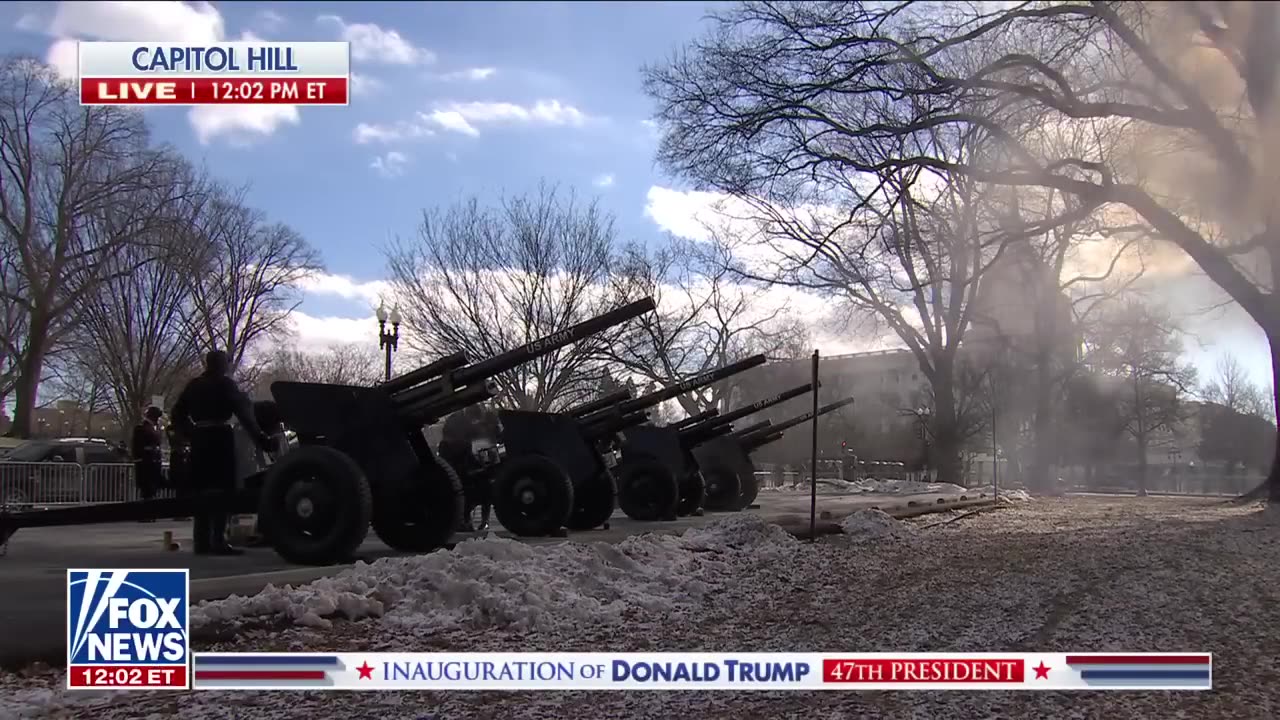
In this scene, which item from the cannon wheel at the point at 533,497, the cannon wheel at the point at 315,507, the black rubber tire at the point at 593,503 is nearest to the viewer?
the cannon wheel at the point at 315,507

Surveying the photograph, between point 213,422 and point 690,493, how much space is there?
32.0 feet

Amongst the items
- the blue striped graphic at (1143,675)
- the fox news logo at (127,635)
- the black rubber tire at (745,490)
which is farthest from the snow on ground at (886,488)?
the fox news logo at (127,635)

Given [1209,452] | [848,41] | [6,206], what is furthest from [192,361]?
[1209,452]

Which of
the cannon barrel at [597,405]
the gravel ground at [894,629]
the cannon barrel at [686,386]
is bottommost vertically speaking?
the gravel ground at [894,629]

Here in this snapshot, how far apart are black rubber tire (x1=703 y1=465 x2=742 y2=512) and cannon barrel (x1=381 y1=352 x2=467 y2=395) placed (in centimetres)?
1136

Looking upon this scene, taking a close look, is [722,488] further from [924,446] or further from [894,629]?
[924,446]

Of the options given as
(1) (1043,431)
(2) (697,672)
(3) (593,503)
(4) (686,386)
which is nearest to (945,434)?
(1) (1043,431)

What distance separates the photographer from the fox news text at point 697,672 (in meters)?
3.73

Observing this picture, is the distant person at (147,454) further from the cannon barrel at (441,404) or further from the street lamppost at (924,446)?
the street lamppost at (924,446)

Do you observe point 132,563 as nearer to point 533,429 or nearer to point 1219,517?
point 533,429

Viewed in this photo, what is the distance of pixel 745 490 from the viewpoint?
64.5 feet

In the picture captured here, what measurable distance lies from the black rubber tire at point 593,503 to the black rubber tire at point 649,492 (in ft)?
7.33

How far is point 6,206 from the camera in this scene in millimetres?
19453

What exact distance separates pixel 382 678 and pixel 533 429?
302 inches
